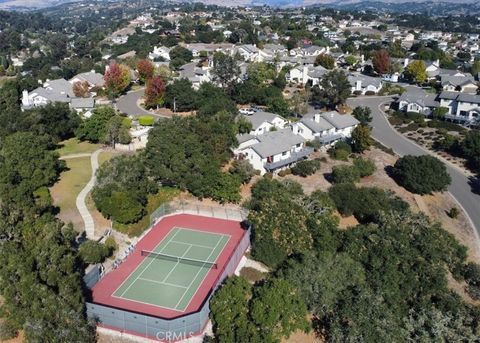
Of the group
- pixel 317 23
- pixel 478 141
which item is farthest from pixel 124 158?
pixel 317 23

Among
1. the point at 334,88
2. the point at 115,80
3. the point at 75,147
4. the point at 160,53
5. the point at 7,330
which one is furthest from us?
the point at 160,53

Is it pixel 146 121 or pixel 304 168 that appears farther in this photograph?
pixel 146 121

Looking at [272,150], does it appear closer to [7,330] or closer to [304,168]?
[304,168]

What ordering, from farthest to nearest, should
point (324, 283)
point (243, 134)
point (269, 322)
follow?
point (243, 134) < point (324, 283) < point (269, 322)

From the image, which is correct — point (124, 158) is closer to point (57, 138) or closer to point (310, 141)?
point (57, 138)

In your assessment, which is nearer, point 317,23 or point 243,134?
point 243,134

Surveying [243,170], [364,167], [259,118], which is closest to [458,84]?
[259,118]

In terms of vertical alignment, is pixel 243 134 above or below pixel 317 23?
above

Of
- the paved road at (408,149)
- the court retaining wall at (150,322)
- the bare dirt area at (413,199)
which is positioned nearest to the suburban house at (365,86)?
the paved road at (408,149)
